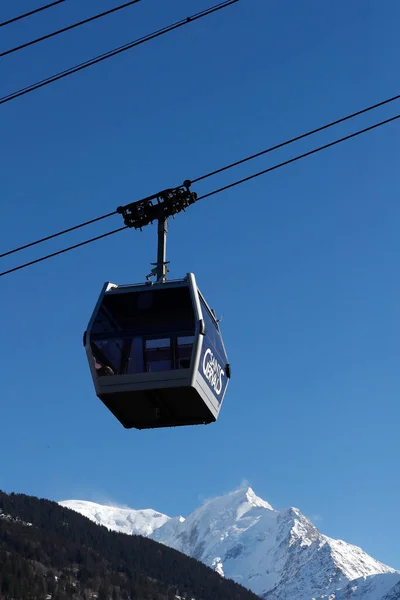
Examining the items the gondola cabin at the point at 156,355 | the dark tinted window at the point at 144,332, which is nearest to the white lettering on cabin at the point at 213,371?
the gondola cabin at the point at 156,355

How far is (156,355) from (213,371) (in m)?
1.21

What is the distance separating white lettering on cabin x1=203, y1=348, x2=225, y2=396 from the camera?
19.4 meters

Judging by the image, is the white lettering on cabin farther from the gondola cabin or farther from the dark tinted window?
the dark tinted window

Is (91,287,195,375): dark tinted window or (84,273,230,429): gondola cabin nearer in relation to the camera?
(84,273,230,429): gondola cabin

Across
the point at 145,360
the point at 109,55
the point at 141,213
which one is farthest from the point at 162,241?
the point at 109,55

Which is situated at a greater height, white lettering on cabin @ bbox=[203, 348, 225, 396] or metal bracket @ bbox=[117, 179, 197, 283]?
metal bracket @ bbox=[117, 179, 197, 283]

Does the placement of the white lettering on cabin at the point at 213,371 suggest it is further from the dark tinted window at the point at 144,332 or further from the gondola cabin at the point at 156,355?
the dark tinted window at the point at 144,332

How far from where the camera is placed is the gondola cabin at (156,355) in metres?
18.9

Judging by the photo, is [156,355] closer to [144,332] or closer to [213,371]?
[144,332]

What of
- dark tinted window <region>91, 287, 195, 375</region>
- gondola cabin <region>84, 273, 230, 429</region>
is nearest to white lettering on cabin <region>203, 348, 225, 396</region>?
gondola cabin <region>84, 273, 230, 429</region>

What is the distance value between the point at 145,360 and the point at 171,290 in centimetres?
136

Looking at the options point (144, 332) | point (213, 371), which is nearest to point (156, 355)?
point (144, 332)

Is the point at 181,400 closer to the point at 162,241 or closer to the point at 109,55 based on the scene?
the point at 162,241

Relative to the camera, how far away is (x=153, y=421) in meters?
19.8
